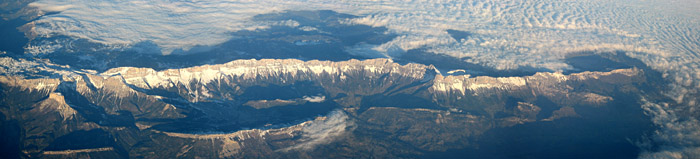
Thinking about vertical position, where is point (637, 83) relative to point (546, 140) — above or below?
above

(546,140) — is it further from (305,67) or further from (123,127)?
(123,127)

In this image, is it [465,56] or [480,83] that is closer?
[480,83]

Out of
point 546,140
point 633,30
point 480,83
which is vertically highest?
point 633,30

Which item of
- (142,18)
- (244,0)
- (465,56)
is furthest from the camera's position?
(244,0)

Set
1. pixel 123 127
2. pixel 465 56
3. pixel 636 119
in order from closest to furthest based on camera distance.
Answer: pixel 123 127, pixel 636 119, pixel 465 56

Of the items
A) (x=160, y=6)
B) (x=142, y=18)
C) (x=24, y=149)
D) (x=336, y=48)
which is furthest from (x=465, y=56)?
(x=160, y=6)

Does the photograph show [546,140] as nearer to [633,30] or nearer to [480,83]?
[480,83]

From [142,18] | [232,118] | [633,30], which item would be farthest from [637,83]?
[142,18]
